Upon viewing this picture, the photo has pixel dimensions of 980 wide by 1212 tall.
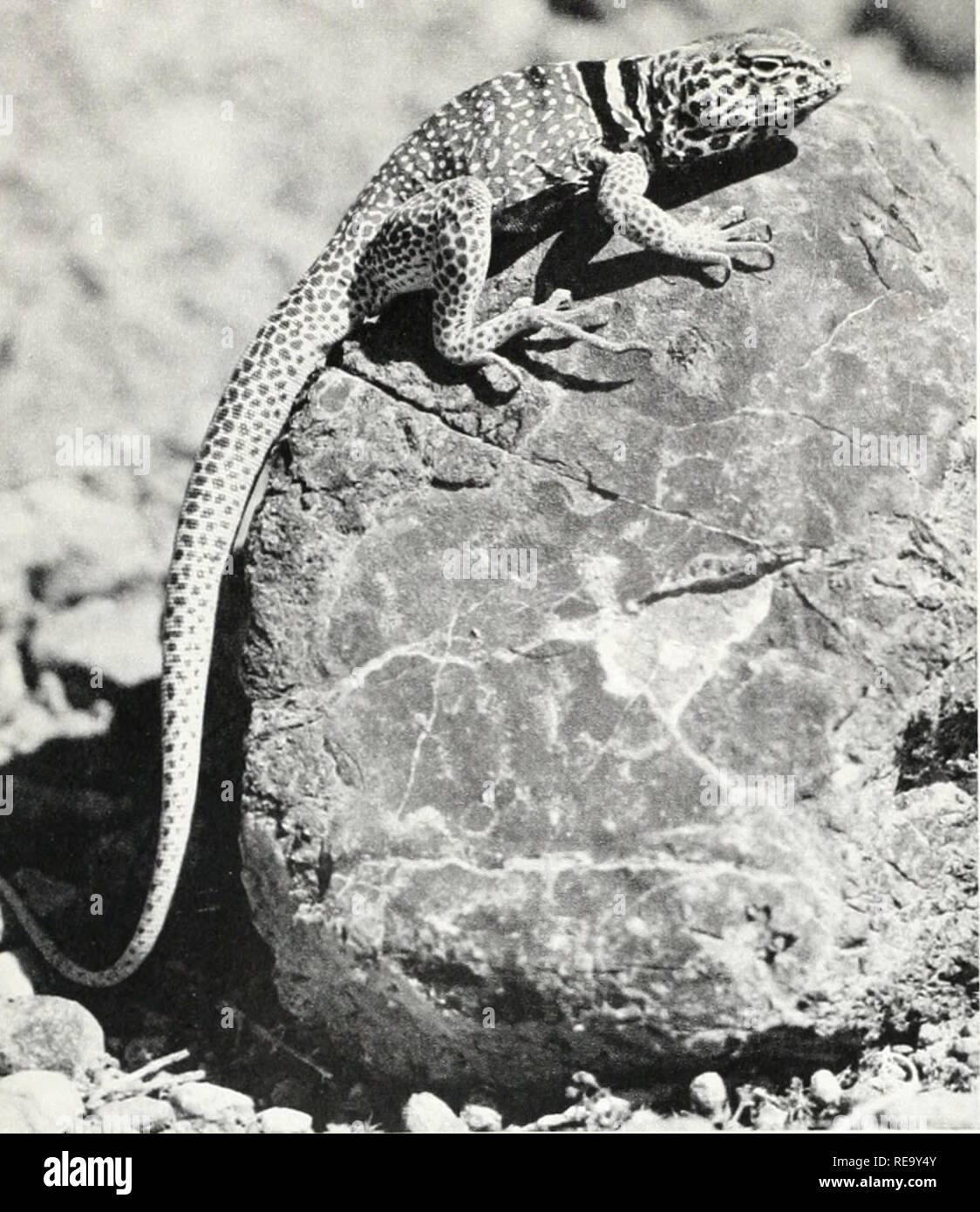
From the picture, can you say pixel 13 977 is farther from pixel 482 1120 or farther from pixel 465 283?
pixel 465 283

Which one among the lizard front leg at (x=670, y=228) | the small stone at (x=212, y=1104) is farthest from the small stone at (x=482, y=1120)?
the lizard front leg at (x=670, y=228)

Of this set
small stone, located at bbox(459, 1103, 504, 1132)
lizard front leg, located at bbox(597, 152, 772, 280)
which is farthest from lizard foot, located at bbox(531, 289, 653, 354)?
small stone, located at bbox(459, 1103, 504, 1132)

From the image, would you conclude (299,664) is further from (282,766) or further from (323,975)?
(323,975)

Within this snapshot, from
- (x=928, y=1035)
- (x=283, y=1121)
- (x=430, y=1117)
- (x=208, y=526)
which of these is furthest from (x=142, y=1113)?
(x=928, y=1035)

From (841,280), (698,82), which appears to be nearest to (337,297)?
(698,82)

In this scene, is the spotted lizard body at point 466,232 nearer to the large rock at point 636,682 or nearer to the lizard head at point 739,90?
the lizard head at point 739,90

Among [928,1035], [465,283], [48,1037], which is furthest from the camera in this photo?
[48,1037]
